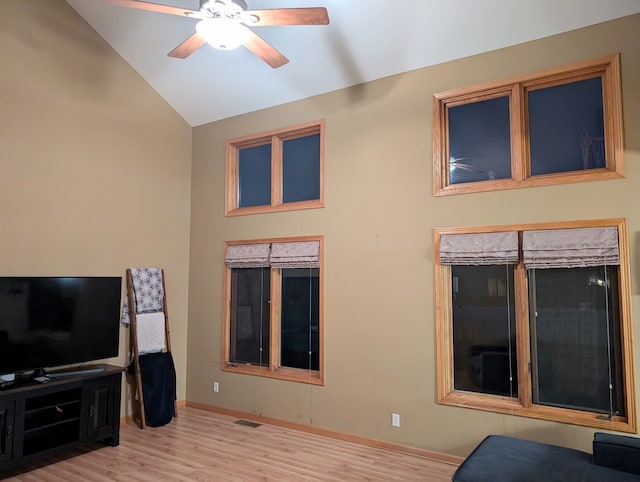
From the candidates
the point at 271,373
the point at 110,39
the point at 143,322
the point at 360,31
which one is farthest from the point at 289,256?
the point at 110,39

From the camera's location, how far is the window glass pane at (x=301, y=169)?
17.2 feet

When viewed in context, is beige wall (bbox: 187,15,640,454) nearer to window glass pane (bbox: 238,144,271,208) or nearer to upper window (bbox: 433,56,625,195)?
upper window (bbox: 433,56,625,195)

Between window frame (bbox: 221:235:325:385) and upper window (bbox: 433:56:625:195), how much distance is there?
1.70 m

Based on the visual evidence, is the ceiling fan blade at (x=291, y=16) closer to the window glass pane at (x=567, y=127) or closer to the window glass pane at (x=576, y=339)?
the window glass pane at (x=567, y=127)

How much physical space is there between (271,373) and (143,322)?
1605mm

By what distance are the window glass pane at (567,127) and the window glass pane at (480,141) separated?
0.77 feet

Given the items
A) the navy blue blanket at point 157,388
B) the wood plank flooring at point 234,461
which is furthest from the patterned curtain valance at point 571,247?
the navy blue blanket at point 157,388

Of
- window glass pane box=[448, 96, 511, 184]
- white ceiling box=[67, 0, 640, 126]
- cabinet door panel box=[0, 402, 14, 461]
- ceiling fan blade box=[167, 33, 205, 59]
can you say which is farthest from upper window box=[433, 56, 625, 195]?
cabinet door panel box=[0, 402, 14, 461]

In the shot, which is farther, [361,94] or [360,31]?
[361,94]

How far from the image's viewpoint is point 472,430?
399 cm

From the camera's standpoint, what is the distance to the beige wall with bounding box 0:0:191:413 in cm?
436

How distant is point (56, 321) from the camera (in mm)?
4312

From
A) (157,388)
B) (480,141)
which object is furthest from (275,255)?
(480,141)

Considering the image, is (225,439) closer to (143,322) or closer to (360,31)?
(143,322)
